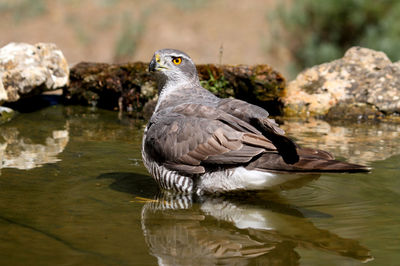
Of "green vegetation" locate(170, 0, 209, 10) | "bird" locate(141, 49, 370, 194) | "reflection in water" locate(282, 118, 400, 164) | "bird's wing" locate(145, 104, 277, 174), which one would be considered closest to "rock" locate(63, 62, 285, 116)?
"reflection in water" locate(282, 118, 400, 164)

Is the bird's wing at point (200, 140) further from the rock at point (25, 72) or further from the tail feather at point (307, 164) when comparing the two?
the rock at point (25, 72)

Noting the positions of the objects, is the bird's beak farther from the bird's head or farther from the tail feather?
the tail feather

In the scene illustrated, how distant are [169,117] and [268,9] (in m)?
14.1

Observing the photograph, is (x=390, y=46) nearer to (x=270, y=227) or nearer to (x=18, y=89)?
(x=18, y=89)

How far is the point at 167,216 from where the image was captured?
4.66m

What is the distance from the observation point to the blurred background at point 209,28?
16.2 m

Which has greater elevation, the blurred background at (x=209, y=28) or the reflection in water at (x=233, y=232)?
the blurred background at (x=209, y=28)

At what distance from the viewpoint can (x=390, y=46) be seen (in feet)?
46.3

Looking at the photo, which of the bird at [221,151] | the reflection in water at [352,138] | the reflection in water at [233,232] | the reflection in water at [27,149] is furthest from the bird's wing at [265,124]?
the reflection in water at [27,149]

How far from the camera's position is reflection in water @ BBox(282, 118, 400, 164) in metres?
6.89

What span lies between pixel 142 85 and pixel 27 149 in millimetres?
3580

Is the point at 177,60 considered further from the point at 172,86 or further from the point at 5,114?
the point at 5,114

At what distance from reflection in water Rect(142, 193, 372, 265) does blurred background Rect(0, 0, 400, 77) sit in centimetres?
1084

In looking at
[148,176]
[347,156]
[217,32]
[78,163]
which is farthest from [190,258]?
[217,32]
